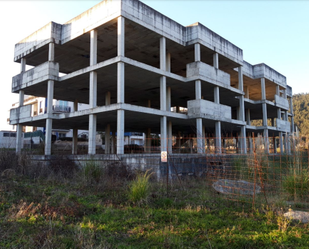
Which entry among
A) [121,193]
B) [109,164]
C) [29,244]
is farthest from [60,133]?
[29,244]

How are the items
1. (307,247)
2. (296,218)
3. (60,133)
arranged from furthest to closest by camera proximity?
(60,133) → (296,218) → (307,247)

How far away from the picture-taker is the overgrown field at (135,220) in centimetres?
488

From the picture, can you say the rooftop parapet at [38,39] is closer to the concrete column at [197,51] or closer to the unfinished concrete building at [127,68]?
the unfinished concrete building at [127,68]

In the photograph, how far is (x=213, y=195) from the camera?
29.6 feet

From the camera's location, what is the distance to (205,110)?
20.4 meters

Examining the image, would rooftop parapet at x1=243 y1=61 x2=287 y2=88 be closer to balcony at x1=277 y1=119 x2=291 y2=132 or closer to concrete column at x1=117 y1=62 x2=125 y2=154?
balcony at x1=277 y1=119 x2=291 y2=132

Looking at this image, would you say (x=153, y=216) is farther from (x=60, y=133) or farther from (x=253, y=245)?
(x=60, y=133)

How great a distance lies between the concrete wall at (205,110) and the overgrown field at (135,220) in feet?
36.3

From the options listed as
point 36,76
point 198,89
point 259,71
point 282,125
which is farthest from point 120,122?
point 282,125

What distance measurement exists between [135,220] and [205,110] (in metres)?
15.4

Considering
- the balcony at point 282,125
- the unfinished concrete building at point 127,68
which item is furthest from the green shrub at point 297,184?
the balcony at point 282,125

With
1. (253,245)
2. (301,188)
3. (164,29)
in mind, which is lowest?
(253,245)

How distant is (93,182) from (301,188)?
7.39 m

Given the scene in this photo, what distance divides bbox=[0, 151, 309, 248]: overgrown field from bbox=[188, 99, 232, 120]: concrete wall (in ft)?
36.3
